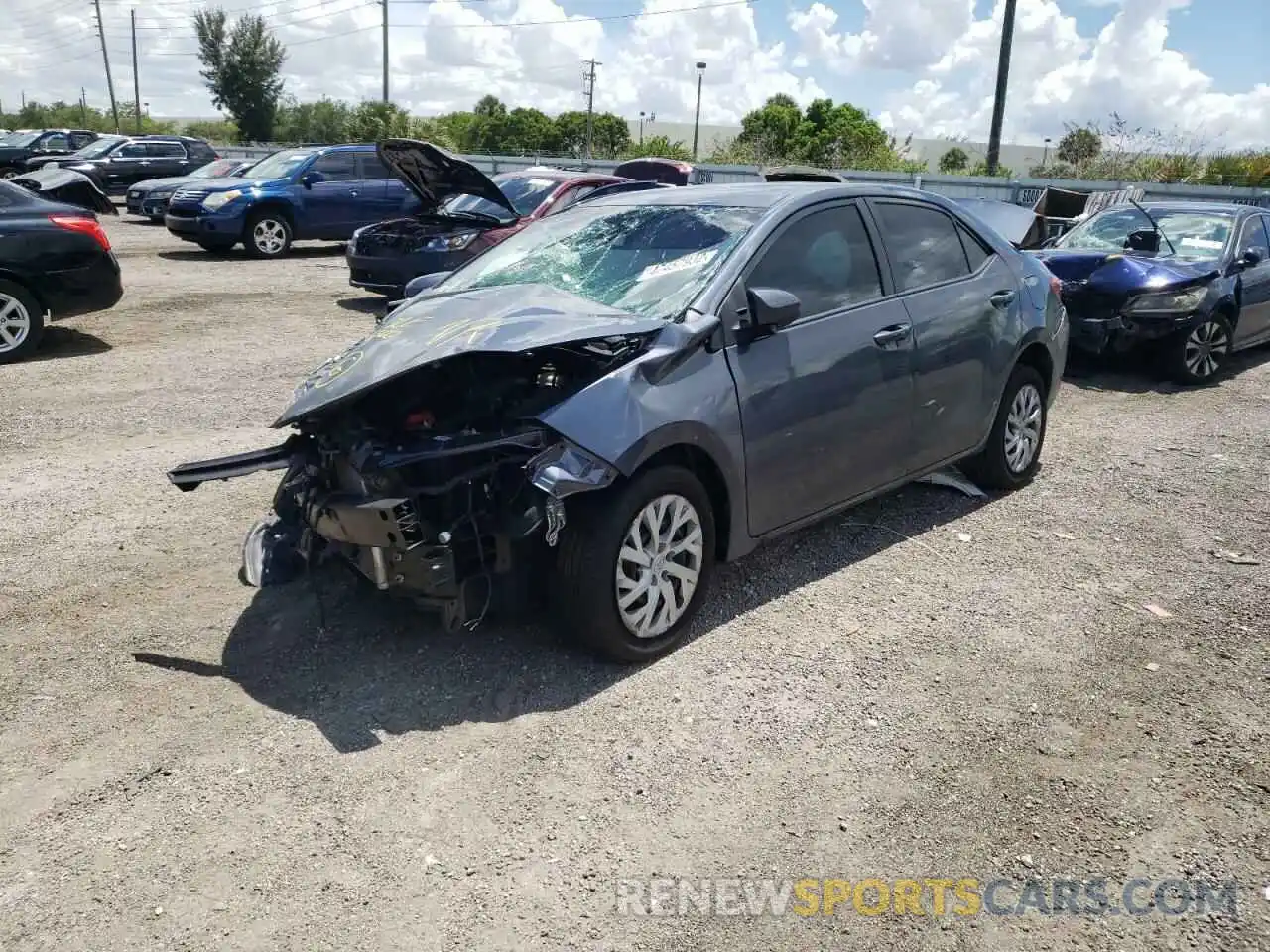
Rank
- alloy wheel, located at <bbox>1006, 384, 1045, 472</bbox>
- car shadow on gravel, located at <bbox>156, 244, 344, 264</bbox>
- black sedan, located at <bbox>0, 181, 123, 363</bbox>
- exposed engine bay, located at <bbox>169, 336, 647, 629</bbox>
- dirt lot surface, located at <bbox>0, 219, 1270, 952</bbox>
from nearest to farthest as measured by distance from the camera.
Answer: dirt lot surface, located at <bbox>0, 219, 1270, 952</bbox> → exposed engine bay, located at <bbox>169, 336, 647, 629</bbox> → alloy wheel, located at <bbox>1006, 384, 1045, 472</bbox> → black sedan, located at <bbox>0, 181, 123, 363</bbox> → car shadow on gravel, located at <bbox>156, 244, 344, 264</bbox>

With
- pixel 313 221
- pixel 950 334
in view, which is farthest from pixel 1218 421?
pixel 313 221

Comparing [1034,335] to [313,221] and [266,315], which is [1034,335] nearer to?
[266,315]

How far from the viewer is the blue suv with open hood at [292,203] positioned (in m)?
16.1

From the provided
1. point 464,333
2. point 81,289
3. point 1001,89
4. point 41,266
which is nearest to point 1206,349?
point 464,333

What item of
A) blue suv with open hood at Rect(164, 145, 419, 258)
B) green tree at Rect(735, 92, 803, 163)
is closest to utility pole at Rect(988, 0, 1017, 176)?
blue suv with open hood at Rect(164, 145, 419, 258)

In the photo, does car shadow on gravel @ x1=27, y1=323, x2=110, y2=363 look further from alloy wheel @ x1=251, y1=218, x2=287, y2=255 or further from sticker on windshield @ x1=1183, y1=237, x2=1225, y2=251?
sticker on windshield @ x1=1183, y1=237, x2=1225, y2=251

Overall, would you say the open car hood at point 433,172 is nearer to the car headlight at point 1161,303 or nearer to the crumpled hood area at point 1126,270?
the crumpled hood area at point 1126,270

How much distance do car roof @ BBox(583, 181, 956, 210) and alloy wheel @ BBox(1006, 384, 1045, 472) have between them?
131 centimetres

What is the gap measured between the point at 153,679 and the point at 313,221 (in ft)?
45.7

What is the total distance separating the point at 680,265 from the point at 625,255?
1.11 ft

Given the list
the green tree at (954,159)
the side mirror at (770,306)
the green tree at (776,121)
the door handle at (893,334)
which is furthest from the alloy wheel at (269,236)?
the green tree at (776,121)

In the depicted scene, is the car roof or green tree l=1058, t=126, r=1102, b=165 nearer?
the car roof

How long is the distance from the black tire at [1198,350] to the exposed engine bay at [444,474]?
6.97 meters

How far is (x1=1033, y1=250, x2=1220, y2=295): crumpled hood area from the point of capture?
29.3 ft
